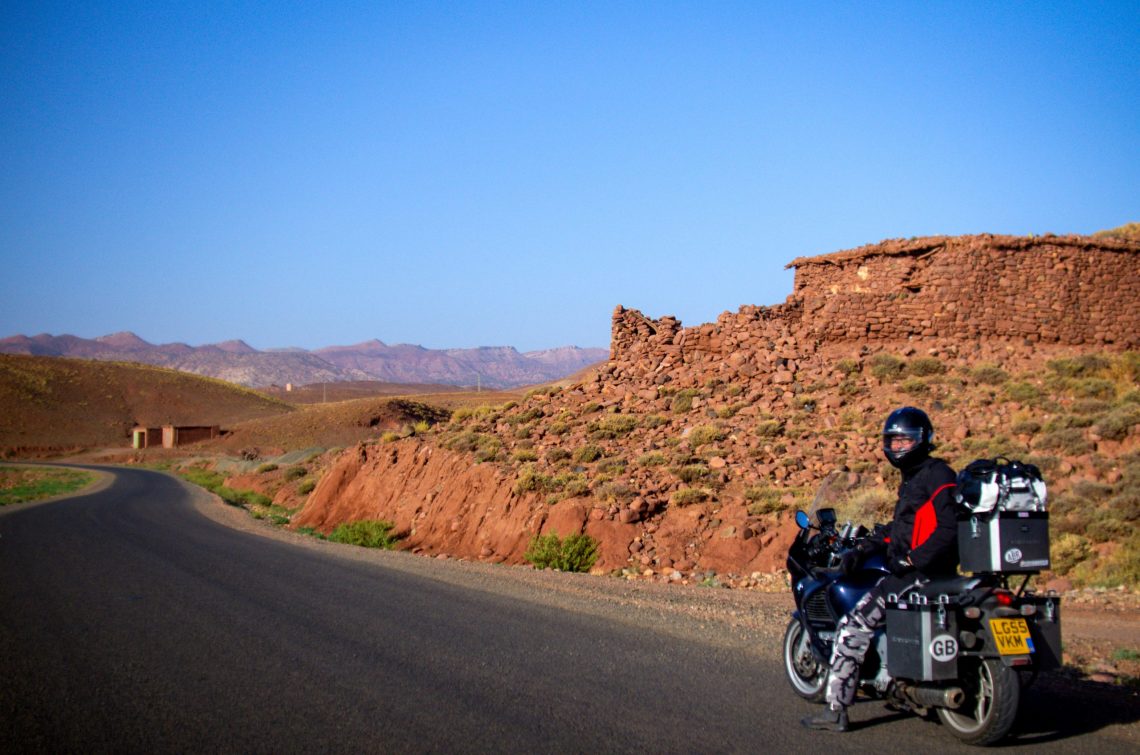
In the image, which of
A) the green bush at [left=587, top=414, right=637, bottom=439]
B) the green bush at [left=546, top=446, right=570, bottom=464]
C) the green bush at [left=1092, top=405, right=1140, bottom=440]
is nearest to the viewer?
the green bush at [left=1092, top=405, right=1140, bottom=440]

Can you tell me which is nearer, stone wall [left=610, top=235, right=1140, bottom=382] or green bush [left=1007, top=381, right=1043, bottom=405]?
green bush [left=1007, top=381, right=1043, bottom=405]

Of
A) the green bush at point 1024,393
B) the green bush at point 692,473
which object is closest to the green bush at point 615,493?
the green bush at point 692,473

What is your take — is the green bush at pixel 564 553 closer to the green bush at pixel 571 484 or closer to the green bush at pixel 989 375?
the green bush at pixel 571 484

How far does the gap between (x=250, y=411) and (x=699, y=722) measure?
117739 millimetres

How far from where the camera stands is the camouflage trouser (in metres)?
6.12

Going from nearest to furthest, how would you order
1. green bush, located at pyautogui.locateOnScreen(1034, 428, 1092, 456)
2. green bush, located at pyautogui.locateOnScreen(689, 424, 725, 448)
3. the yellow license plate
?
the yellow license plate < green bush, located at pyautogui.locateOnScreen(1034, 428, 1092, 456) < green bush, located at pyautogui.locateOnScreen(689, 424, 725, 448)

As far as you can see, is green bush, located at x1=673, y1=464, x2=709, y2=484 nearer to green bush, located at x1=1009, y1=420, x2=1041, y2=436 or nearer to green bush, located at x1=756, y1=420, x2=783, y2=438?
green bush, located at x1=756, y1=420, x2=783, y2=438

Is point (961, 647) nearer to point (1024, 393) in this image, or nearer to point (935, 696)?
point (935, 696)

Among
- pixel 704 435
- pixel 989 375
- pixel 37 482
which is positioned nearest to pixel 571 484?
pixel 704 435

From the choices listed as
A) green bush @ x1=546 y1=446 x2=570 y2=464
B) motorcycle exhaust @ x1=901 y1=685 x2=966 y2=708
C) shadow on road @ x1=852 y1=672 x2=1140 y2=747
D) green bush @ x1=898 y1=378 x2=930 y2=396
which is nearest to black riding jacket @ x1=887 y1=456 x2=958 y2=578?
motorcycle exhaust @ x1=901 y1=685 x2=966 y2=708

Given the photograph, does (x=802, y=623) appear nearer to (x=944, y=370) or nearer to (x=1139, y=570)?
(x=1139, y=570)

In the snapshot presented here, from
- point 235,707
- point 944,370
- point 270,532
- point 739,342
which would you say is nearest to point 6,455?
point 270,532

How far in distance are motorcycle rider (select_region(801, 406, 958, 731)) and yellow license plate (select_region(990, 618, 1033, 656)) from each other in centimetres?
43

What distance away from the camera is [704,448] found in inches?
877
